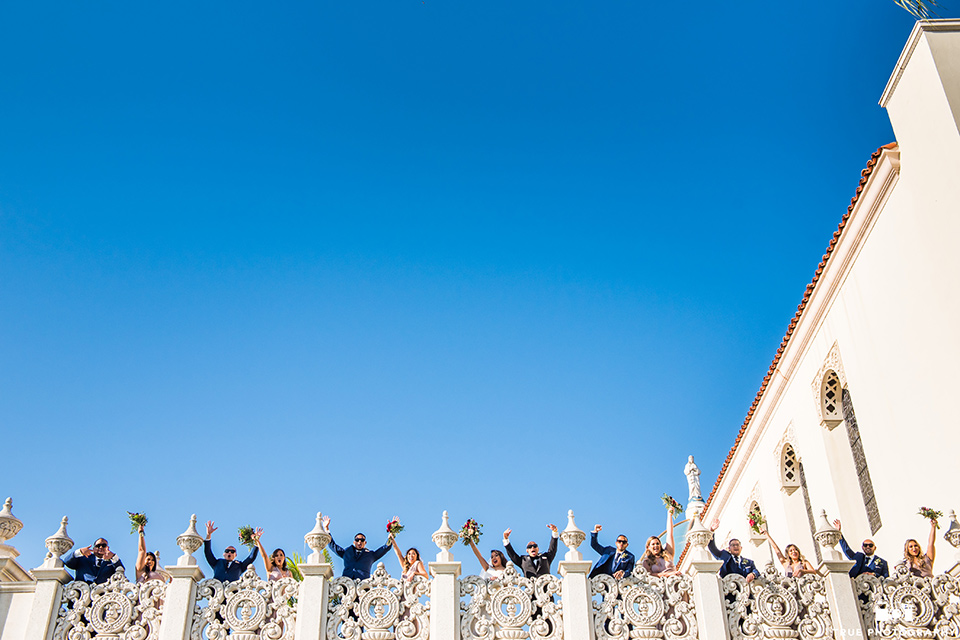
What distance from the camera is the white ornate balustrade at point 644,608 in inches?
496

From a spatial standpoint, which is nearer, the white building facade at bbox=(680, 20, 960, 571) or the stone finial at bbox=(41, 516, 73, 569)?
the stone finial at bbox=(41, 516, 73, 569)

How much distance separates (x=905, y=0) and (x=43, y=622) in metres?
14.2

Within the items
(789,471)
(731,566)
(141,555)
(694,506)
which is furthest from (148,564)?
(694,506)

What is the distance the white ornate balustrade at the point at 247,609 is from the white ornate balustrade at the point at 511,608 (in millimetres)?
2405

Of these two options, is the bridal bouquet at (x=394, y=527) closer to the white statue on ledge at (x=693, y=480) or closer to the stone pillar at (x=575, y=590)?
the stone pillar at (x=575, y=590)

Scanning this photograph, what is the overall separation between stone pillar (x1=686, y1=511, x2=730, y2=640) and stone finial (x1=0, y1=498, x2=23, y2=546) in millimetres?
9843

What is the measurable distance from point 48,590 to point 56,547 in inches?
23.8

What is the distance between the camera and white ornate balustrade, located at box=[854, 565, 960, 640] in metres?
12.7

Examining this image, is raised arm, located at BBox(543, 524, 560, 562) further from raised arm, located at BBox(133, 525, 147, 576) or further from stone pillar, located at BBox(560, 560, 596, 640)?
raised arm, located at BBox(133, 525, 147, 576)

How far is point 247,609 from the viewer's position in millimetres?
12703

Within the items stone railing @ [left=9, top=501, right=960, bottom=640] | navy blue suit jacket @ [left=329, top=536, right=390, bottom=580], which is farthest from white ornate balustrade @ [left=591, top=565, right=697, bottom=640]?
navy blue suit jacket @ [left=329, top=536, right=390, bottom=580]

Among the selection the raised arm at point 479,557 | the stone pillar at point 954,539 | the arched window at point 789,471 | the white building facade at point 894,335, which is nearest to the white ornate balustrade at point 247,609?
the raised arm at point 479,557

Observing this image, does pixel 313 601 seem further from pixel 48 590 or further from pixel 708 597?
pixel 708 597

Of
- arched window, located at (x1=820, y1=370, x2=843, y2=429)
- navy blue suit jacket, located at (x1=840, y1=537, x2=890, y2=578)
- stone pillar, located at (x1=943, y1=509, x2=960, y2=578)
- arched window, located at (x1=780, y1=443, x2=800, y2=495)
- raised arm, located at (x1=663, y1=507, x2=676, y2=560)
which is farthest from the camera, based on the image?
arched window, located at (x1=780, y1=443, x2=800, y2=495)
